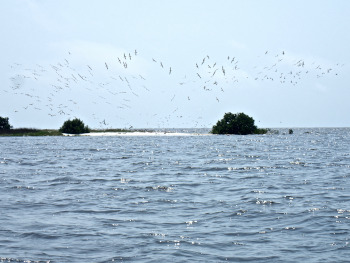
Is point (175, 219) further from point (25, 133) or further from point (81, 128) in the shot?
point (81, 128)

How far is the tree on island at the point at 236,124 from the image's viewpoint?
135375 millimetres

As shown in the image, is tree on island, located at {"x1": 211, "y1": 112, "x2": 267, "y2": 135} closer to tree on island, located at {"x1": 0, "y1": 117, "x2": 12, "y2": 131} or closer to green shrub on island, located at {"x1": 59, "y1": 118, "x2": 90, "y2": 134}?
green shrub on island, located at {"x1": 59, "y1": 118, "x2": 90, "y2": 134}

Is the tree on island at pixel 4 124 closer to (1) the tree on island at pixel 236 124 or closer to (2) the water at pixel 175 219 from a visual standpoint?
(1) the tree on island at pixel 236 124

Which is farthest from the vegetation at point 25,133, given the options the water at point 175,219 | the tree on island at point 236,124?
the water at point 175,219

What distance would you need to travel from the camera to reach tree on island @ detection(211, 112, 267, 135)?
444 feet

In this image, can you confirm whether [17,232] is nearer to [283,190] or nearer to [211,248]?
[211,248]

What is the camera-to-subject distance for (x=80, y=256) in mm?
12359

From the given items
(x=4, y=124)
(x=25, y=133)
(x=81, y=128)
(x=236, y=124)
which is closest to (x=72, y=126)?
(x=81, y=128)

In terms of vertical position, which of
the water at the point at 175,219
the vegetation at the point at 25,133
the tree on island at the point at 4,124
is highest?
the tree on island at the point at 4,124

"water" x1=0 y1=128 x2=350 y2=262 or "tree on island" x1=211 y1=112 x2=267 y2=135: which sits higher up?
"tree on island" x1=211 y1=112 x2=267 y2=135

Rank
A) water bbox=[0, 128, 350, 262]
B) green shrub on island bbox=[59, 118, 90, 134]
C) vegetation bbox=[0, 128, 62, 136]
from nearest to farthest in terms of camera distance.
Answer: water bbox=[0, 128, 350, 262]
vegetation bbox=[0, 128, 62, 136]
green shrub on island bbox=[59, 118, 90, 134]

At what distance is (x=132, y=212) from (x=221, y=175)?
1537 cm

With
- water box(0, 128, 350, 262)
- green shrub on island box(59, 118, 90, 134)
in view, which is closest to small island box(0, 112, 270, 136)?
green shrub on island box(59, 118, 90, 134)

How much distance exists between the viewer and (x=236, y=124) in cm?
13588
